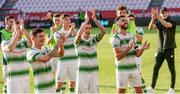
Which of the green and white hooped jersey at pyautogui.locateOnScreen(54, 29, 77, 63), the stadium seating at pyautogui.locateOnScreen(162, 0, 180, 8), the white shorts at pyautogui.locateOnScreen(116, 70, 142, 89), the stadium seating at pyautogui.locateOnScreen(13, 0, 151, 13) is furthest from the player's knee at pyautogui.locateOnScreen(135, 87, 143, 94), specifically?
the stadium seating at pyautogui.locateOnScreen(13, 0, 151, 13)

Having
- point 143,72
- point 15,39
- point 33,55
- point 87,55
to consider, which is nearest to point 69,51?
point 87,55

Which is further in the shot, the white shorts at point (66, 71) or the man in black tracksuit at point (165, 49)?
the man in black tracksuit at point (165, 49)

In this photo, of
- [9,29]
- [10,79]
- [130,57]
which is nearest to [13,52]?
[10,79]

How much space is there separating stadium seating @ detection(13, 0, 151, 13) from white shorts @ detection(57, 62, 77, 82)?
3969cm

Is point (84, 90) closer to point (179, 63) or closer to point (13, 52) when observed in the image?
point (13, 52)

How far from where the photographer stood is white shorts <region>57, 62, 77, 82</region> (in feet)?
45.1

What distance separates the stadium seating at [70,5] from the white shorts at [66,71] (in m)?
39.7

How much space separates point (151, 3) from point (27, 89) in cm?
4257

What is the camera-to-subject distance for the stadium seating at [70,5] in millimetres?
54125

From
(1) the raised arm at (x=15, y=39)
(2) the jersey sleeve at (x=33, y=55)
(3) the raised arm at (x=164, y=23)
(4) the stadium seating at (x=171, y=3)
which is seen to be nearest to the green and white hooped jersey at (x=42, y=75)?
(2) the jersey sleeve at (x=33, y=55)

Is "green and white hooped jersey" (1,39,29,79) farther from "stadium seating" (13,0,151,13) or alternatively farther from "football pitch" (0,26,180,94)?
"stadium seating" (13,0,151,13)

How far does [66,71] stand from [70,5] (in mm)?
42722

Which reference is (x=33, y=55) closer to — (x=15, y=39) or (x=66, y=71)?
(x=15, y=39)

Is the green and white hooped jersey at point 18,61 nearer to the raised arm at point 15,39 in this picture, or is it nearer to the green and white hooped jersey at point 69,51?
→ the raised arm at point 15,39
